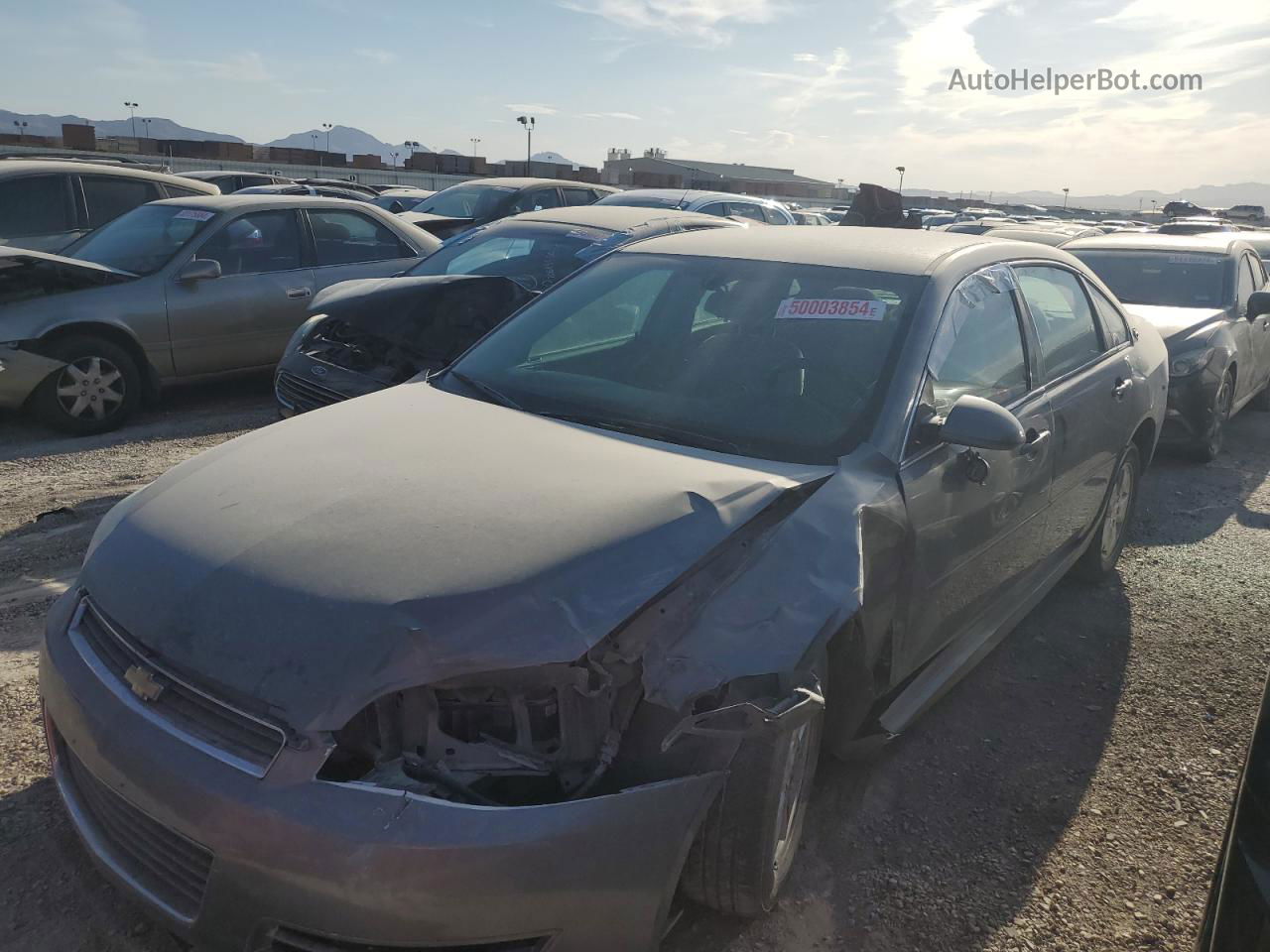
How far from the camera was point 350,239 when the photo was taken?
8023 mm

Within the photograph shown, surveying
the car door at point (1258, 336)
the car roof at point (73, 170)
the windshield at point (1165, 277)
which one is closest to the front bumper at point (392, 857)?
the windshield at point (1165, 277)

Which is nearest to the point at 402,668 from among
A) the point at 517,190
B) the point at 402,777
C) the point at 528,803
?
the point at 402,777

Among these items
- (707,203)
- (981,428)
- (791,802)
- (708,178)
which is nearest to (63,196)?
(707,203)

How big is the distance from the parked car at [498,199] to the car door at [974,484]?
9107 millimetres

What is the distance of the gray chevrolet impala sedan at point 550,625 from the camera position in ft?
5.95

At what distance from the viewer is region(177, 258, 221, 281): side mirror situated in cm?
691

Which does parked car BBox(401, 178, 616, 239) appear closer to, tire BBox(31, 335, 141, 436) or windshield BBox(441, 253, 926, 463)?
tire BBox(31, 335, 141, 436)

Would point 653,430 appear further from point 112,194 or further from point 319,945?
point 112,194

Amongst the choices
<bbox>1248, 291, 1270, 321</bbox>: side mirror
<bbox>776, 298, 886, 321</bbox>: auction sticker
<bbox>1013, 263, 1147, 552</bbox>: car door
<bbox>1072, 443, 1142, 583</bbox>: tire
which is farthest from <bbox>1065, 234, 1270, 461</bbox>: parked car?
<bbox>776, 298, 886, 321</bbox>: auction sticker

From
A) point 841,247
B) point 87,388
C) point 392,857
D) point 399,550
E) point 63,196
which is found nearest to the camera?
point 392,857

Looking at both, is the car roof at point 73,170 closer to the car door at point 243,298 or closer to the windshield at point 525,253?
the car door at point 243,298

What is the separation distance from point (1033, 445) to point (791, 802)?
1.62 meters

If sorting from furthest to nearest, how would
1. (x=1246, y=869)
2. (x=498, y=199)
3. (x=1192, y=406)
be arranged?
1. (x=498, y=199)
2. (x=1192, y=406)
3. (x=1246, y=869)

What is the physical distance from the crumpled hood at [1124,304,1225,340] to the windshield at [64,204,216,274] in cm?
701
